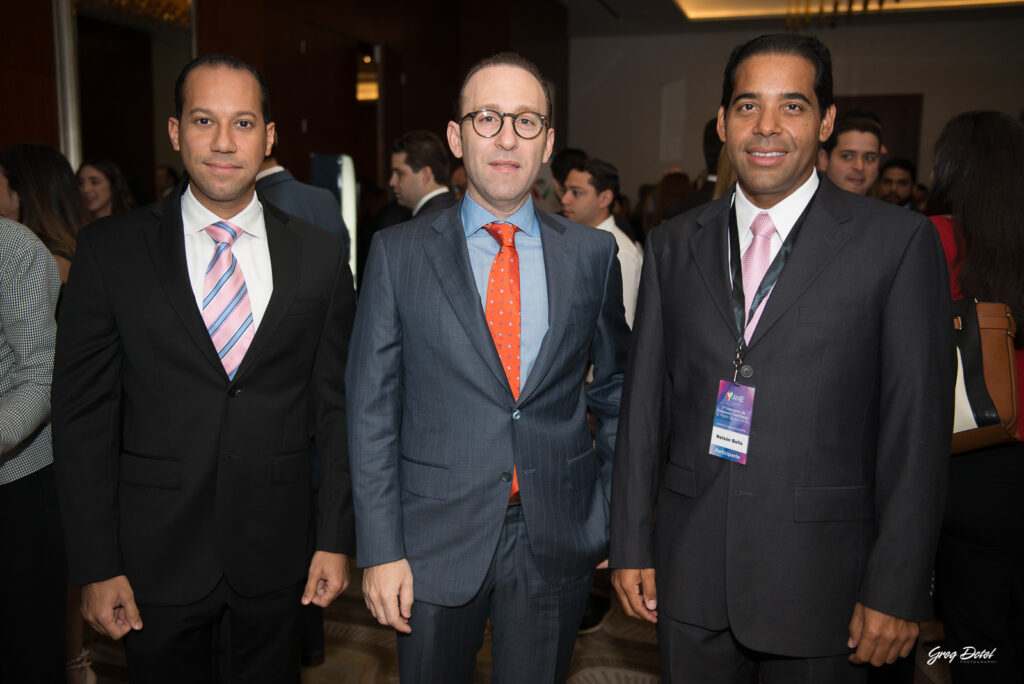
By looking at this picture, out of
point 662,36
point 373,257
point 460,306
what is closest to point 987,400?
point 460,306

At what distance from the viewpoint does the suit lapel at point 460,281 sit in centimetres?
151

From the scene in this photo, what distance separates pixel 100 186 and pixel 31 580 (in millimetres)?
2568

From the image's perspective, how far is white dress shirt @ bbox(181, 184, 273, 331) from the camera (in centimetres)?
165

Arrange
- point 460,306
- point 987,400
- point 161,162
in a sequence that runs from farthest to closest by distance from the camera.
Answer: point 161,162, point 987,400, point 460,306

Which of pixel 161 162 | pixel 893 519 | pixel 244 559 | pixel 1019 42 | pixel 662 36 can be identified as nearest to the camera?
pixel 893 519

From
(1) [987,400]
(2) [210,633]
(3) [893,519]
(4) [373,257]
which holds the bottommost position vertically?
(2) [210,633]

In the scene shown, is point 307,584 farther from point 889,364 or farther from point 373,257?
point 889,364

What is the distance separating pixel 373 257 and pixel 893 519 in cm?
109

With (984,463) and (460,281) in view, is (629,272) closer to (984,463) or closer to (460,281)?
(984,463)

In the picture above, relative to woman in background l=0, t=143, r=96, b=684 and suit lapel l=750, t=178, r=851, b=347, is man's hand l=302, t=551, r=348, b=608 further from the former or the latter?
woman in background l=0, t=143, r=96, b=684

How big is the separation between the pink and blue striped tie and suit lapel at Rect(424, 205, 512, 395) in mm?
418

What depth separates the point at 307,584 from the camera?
1.72 metres

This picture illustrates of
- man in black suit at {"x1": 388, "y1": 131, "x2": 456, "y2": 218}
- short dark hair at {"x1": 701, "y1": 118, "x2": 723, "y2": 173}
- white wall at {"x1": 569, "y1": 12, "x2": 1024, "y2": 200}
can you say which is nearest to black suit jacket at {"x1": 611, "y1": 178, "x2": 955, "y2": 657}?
short dark hair at {"x1": 701, "y1": 118, "x2": 723, "y2": 173}

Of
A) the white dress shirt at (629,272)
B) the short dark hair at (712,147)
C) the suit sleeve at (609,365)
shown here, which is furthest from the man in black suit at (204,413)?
the short dark hair at (712,147)
